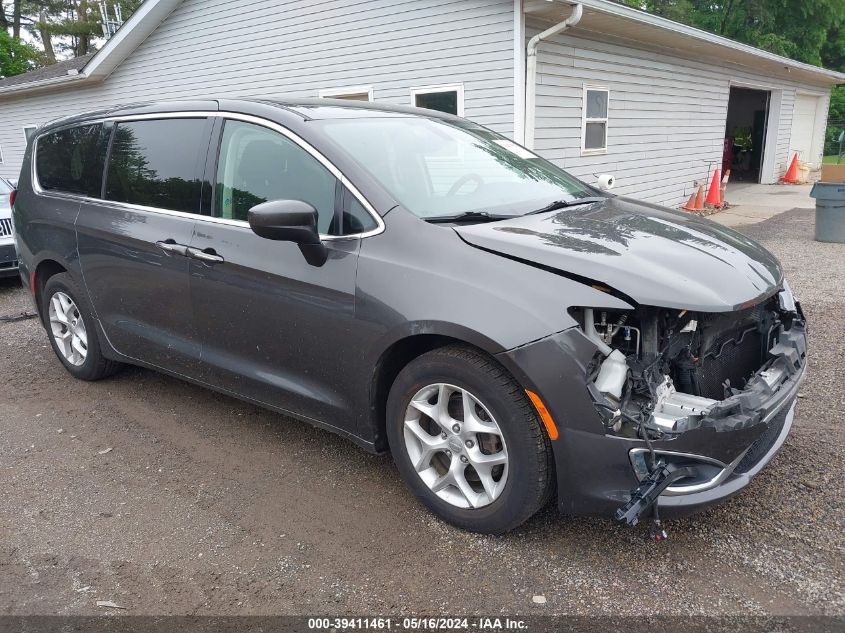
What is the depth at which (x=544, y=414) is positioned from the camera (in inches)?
95.0

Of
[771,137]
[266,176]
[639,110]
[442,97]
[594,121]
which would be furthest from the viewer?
[771,137]

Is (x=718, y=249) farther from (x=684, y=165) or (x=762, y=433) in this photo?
(x=684, y=165)

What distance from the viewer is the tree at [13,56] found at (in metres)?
29.8

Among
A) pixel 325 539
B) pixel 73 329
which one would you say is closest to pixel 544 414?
pixel 325 539

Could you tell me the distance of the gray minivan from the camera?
2371 millimetres

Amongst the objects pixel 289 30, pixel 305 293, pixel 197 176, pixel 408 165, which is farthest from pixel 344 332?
pixel 289 30

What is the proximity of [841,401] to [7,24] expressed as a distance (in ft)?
151

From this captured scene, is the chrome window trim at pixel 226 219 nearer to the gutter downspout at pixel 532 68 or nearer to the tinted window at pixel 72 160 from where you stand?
the tinted window at pixel 72 160

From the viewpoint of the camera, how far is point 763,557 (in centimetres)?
258

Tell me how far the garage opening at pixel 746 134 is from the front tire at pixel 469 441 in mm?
18282

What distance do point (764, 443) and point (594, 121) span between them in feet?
28.2

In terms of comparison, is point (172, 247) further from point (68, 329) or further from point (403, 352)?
point (68, 329)

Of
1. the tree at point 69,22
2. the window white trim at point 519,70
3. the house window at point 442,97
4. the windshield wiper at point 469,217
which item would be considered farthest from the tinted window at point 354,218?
the tree at point 69,22

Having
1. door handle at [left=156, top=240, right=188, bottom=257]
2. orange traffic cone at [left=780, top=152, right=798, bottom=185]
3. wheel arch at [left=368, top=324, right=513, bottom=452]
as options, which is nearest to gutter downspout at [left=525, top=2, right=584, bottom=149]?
door handle at [left=156, top=240, right=188, bottom=257]
